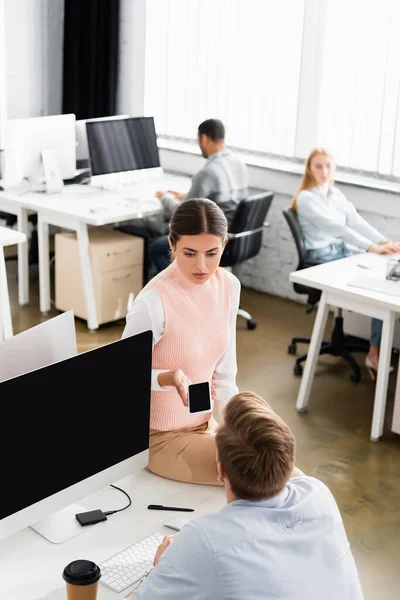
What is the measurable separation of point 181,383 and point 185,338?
206 millimetres

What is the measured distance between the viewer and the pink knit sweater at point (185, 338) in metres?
2.46

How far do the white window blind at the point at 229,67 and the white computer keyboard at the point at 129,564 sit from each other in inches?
167

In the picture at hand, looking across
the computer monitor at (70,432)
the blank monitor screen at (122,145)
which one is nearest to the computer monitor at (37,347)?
the computer monitor at (70,432)

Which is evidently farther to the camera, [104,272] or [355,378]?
[104,272]

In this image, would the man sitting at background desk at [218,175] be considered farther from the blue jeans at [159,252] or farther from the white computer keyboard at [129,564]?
the white computer keyboard at [129,564]

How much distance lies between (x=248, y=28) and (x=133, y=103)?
128cm

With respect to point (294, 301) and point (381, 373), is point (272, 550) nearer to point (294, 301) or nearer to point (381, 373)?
point (381, 373)

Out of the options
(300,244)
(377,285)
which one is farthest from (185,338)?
(300,244)

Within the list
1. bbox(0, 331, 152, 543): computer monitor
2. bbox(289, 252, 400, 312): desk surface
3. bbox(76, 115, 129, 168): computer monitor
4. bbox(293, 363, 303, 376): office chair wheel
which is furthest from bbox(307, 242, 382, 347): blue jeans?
bbox(0, 331, 152, 543): computer monitor

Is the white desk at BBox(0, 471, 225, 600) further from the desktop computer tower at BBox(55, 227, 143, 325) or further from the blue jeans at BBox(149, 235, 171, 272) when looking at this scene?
the blue jeans at BBox(149, 235, 171, 272)

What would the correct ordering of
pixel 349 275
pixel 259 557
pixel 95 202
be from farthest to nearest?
pixel 95 202, pixel 349 275, pixel 259 557

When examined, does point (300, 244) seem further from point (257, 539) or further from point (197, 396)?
point (257, 539)

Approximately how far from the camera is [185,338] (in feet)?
8.16

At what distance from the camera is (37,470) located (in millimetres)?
1840
